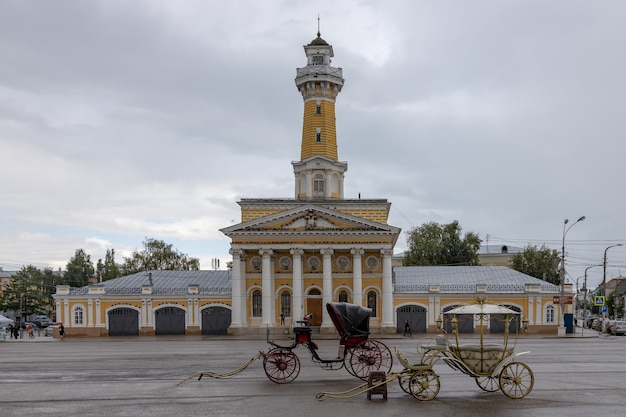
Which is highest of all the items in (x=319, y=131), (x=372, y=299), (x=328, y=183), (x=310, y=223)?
(x=319, y=131)

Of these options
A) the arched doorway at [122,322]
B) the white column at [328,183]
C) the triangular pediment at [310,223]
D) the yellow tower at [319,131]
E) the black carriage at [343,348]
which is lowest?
the arched doorway at [122,322]

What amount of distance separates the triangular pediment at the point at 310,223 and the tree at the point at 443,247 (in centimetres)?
3412

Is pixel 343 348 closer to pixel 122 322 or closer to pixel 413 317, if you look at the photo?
pixel 413 317

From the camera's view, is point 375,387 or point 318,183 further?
point 318,183

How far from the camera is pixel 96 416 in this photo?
1438 centimetres

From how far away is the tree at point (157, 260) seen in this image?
302 ft

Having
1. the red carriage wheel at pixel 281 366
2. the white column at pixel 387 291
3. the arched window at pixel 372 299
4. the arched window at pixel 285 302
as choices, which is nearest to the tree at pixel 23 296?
the arched window at pixel 285 302

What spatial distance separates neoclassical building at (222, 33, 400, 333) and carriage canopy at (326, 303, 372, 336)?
1230 inches

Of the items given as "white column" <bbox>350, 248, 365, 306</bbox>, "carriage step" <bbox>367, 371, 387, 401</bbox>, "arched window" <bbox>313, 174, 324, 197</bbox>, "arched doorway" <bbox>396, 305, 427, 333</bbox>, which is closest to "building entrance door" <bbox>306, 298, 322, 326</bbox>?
"white column" <bbox>350, 248, 365, 306</bbox>

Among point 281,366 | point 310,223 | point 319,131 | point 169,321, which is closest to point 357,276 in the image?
point 310,223

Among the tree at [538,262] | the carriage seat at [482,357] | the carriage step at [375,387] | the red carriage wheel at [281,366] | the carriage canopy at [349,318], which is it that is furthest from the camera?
the tree at [538,262]

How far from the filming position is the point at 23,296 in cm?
9319

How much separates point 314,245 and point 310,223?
5.66ft

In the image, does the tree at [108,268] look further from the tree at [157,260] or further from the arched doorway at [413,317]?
the arched doorway at [413,317]
